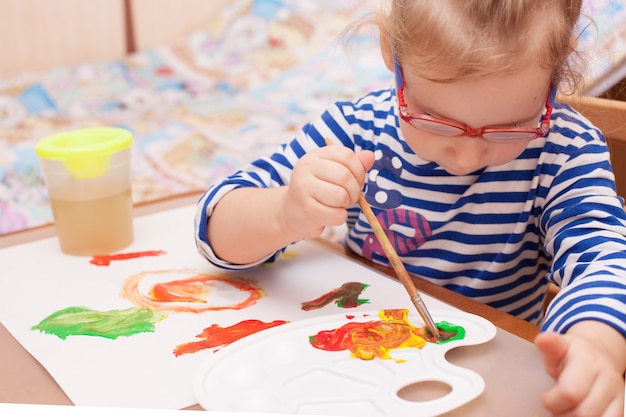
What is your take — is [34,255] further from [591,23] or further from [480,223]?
[591,23]

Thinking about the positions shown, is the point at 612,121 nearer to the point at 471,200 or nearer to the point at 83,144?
the point at 471,200

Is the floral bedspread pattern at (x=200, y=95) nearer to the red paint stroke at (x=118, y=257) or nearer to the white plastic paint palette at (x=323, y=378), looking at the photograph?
the red paint stroke at (x=118, y=257)

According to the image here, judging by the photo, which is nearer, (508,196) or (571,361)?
(571,361)

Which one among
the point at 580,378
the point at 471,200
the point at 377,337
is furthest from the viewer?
the point at 471,200

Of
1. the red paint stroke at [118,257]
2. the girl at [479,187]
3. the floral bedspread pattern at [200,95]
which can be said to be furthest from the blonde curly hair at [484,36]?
the floral bedspread pattern at [200,95]

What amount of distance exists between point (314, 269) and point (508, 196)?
217 millimetres

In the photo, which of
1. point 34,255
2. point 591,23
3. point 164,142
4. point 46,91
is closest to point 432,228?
point 591,23

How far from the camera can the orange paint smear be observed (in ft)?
1.78

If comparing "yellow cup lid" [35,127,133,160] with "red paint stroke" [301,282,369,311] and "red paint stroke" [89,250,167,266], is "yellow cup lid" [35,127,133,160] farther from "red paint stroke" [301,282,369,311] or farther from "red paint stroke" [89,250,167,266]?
"red paint stroke" [301,282,369,311]

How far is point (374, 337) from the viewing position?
0.56 metres

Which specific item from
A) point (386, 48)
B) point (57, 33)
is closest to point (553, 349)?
point (386, 48)

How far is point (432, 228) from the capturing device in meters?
0.79

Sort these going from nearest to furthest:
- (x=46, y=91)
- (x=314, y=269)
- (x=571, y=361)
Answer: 1. (x=571, y=361)
2. (x=314, y=269)
3. (x=46, y=91)

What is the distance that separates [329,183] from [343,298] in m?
0.11
